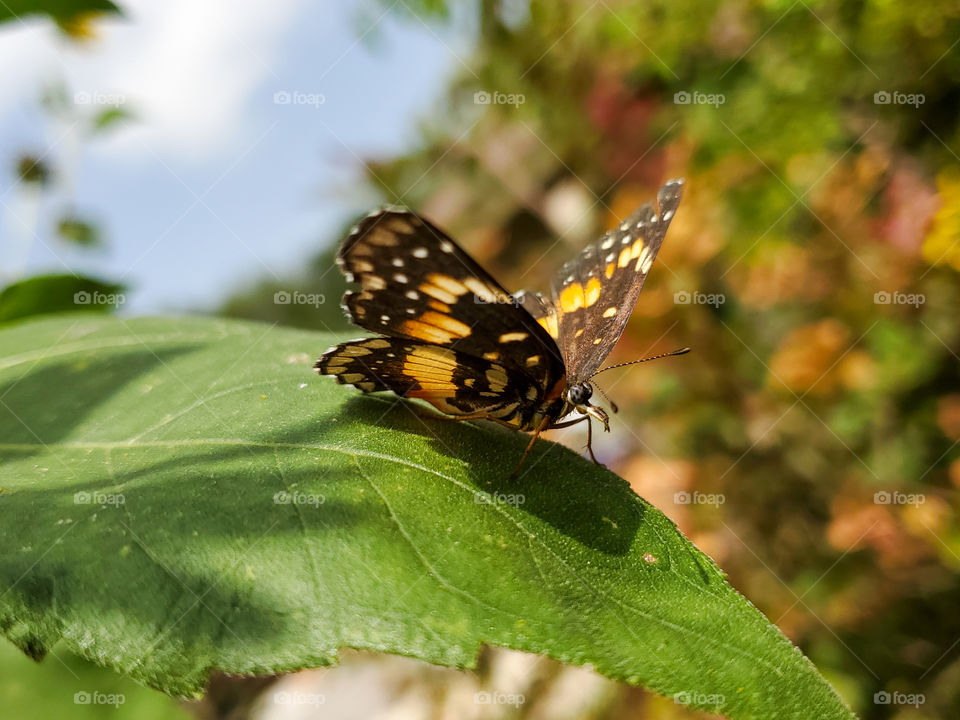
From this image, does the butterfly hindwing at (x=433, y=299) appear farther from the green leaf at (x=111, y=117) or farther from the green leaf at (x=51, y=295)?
the green leaf at (x=111, y=117)

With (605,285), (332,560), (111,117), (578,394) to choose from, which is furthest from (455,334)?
(111,117)

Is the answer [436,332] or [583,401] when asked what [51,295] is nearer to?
[436,332]

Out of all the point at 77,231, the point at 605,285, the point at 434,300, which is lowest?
the point at 77,231

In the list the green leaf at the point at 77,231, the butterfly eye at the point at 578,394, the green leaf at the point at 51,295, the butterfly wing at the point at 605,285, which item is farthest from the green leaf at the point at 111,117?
the butterfly eye at the point at 578,394

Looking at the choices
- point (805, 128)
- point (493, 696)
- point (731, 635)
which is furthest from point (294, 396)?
point (493, 696)

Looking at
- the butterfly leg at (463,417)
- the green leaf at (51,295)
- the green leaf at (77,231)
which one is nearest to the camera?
the butterfly leg at (463,417)

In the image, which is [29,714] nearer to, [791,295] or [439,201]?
[791,295]
